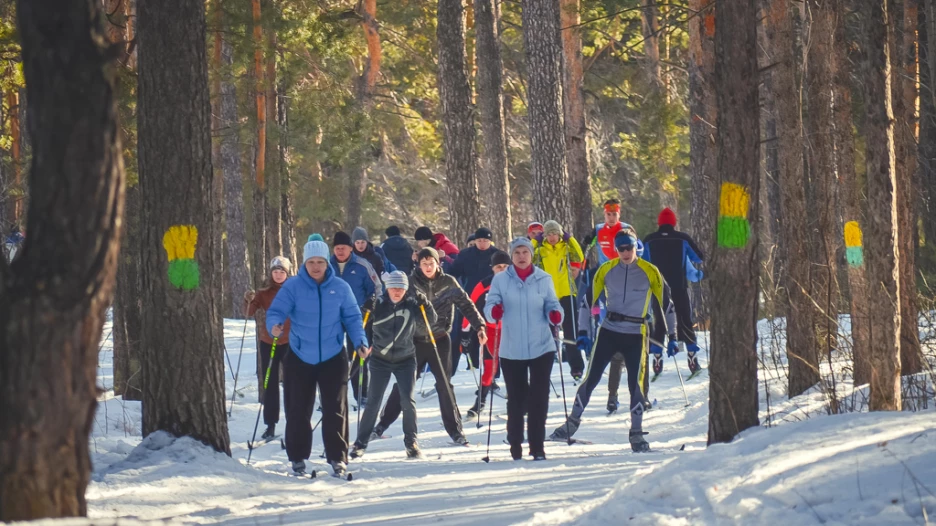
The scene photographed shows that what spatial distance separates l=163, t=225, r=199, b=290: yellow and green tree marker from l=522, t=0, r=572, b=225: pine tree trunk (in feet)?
33.8

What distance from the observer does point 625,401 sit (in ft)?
44.3

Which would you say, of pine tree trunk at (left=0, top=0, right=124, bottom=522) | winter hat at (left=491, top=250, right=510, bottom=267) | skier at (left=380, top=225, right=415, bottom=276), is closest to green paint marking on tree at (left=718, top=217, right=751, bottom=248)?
winter hat at (left=491, top=250, right=510, bottom=267)

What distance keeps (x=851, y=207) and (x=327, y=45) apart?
1058cm

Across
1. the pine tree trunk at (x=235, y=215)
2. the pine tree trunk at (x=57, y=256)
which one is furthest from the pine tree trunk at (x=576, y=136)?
the pine tree trunk at (x=57, y=256)

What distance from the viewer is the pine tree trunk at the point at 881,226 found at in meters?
8.17

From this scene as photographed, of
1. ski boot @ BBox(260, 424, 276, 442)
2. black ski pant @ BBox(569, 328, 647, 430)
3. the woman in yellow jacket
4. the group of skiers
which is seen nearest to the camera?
the group of skiers

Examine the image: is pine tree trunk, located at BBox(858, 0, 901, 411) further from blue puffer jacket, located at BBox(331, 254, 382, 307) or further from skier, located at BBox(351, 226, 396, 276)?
skier, located at BBox(351, 226, 396, 276)

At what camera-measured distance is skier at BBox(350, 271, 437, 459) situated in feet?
33.2

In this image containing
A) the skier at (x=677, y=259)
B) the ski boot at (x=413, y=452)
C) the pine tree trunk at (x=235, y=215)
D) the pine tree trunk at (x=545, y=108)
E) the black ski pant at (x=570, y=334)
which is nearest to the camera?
the ski boot at (x=413, y=452)

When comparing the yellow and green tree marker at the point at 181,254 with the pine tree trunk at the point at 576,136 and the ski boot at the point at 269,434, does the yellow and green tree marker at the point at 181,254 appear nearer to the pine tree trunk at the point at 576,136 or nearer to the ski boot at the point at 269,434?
the ski boot at the point at 269,434

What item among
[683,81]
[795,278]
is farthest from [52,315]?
[683,81]

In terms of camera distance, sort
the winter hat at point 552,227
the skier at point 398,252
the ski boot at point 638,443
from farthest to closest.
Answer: the skier at point 398,252
the winter hat at point 552,227
the ski boot at point 638,443

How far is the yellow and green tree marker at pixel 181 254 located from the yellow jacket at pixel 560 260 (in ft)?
22.5

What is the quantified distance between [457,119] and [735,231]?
A: 33.9 ft
